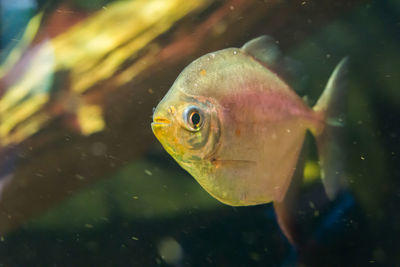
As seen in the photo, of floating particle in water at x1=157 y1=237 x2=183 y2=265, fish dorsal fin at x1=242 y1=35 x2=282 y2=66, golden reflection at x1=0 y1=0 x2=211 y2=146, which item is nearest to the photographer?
fish dorsal fin at x1=242 y1=35 x2=282 y2=66

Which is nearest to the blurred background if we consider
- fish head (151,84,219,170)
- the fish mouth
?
fish head (151,84,219,170)

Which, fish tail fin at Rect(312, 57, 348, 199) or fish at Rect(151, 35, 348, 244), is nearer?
fish at Rect(151, 35, 348, 244)

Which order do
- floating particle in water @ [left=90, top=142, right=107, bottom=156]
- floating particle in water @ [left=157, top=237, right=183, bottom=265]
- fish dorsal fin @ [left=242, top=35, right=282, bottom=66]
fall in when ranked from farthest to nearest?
1. floating particle in water @ [left=90, top=142, right=107, bottom=156]
2. floating particle in water @ [left=157, top=237, right=183, bottom=265]
3. fish dorsal fin @ [left=242, top=35, right=282, bottom=66]

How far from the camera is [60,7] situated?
387cm

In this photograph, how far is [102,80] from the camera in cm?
359

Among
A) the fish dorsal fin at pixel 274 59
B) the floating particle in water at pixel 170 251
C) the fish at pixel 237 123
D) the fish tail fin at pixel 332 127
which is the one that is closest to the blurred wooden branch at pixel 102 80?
the floating particle in water at pixel 170 251

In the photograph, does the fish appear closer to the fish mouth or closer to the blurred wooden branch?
the fish mouth

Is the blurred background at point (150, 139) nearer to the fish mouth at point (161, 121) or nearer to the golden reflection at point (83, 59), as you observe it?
the golden reflection at point (83, 59)

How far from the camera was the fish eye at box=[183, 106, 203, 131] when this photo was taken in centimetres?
151

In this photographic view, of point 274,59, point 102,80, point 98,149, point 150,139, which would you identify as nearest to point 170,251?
point 150,139

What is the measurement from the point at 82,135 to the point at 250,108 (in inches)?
99.8

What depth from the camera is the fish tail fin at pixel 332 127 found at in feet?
6.76

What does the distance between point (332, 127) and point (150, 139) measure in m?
1.83

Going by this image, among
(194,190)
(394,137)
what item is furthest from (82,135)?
(394,137)
